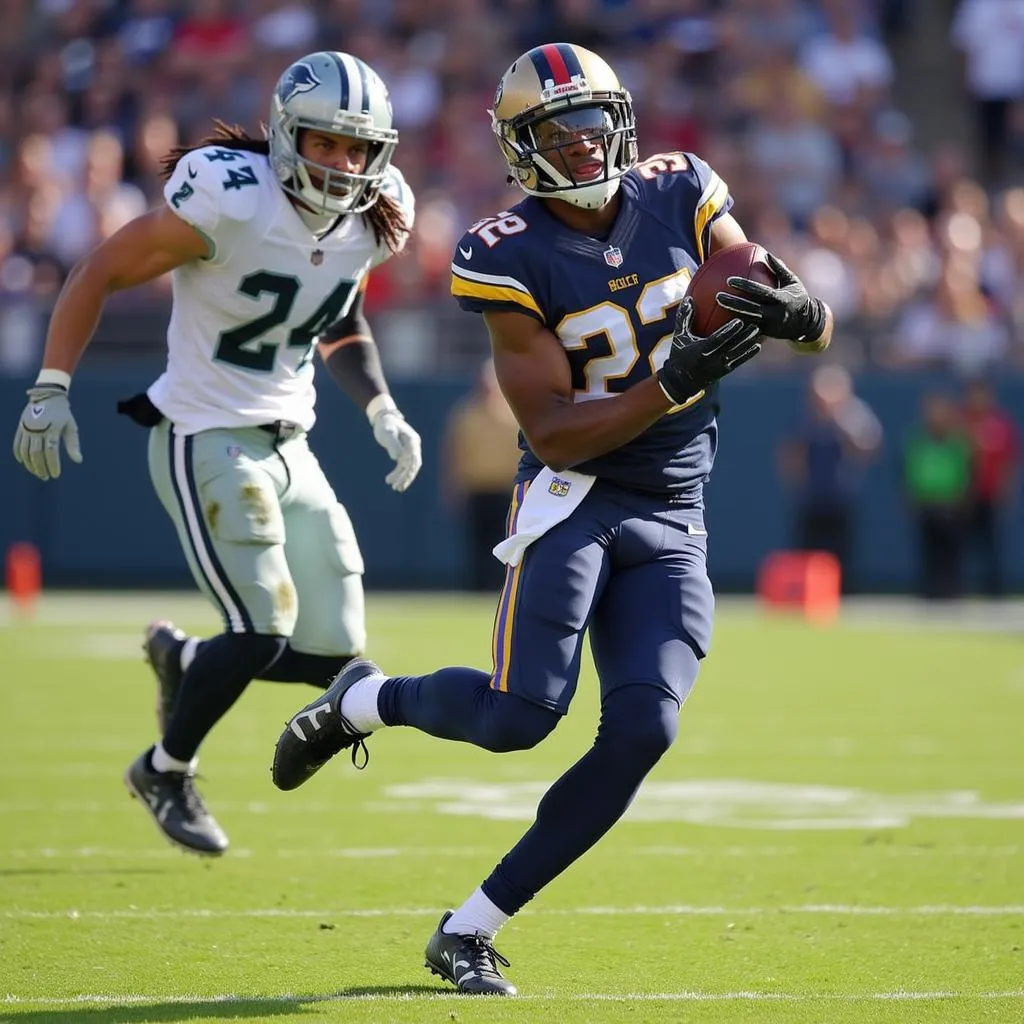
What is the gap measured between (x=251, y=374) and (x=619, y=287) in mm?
1409

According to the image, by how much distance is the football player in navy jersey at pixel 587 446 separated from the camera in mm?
3738

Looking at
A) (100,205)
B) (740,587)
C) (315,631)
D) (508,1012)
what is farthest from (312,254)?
(740,587)

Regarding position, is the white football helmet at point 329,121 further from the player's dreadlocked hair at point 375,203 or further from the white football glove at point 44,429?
the white football glove at point 44,429

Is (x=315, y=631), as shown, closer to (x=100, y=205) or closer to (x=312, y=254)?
(x=312, y=254)

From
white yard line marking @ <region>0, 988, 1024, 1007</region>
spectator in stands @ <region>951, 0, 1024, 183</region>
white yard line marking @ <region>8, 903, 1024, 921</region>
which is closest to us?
white yard line marking @ <region>0, 988, 1024, 1007</region>

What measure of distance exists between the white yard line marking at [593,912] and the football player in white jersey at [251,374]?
0.60 meters

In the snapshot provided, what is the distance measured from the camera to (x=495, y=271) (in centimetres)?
385

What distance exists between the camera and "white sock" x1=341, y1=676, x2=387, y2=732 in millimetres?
4027

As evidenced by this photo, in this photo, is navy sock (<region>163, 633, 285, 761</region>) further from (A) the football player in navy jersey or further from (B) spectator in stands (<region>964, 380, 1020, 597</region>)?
(B) spectator in stands (<region>964, 380, 1020, 597</region>)

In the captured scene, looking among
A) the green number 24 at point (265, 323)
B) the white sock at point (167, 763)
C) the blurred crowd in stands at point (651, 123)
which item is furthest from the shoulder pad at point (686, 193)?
the blurred crowd in stands at point (651, 123)

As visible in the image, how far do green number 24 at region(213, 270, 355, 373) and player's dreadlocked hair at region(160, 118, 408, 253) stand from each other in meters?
0.16

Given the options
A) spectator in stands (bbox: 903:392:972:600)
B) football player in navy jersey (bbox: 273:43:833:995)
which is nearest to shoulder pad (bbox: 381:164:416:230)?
football player in navy jersey (bbox: 273:43:833:995)

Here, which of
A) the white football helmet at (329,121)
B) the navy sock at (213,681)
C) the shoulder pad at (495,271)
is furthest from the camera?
the navy sock at (213,681)

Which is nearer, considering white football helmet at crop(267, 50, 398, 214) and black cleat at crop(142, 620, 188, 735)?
white football helmet at crop(267, 50, 398, 214)
